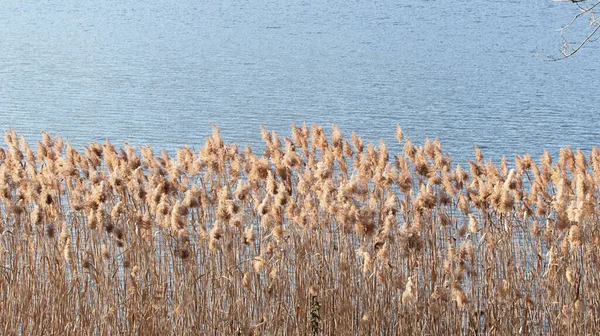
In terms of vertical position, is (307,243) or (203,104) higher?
(203,104)

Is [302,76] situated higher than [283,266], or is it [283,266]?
[302,76]

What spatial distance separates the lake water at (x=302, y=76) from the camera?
12695 millimetres

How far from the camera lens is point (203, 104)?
47.1ft

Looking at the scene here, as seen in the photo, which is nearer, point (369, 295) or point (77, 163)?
point (369, 295)

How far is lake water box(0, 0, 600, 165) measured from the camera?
41.7 feet

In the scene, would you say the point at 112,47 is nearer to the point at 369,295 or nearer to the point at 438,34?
the point at 438,34

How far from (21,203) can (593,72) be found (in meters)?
14.8

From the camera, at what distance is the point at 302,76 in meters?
16.8

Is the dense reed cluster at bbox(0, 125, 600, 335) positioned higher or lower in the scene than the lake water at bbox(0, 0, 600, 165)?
lower

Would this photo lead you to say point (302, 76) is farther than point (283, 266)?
Yes

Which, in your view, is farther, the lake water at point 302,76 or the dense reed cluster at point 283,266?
the lake water at point 302,76

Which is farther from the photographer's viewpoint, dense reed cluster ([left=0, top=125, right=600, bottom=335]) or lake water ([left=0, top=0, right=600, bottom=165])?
lake water ([left=0, top=0, right=600, bottom=165])

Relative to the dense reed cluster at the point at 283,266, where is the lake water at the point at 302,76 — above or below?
above

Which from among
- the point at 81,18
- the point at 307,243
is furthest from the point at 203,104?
the point at 81,18
